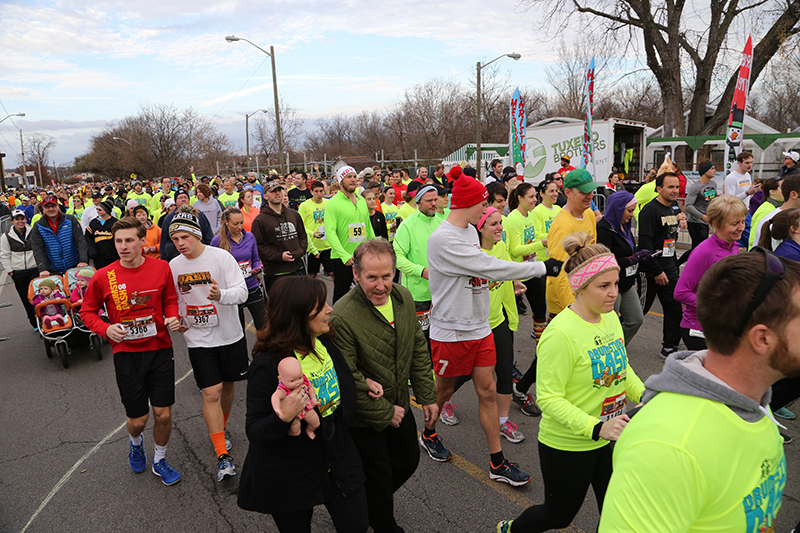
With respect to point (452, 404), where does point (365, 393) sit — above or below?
above

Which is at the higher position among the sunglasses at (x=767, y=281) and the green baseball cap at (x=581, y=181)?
the green baseball cap at (x=581, y=181)

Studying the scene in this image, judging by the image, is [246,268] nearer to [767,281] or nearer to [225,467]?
[225,467]

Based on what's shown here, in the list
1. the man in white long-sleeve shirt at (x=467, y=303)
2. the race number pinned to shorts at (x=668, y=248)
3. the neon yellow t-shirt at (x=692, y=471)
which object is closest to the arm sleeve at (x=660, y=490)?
the neon yellow t-shirt at (x=692, y=471)

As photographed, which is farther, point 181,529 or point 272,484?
point 181,529

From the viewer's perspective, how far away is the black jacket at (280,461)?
233 cm

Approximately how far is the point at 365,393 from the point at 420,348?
0.57 meters

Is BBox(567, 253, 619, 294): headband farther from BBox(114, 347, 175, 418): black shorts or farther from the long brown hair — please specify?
BBox(114, 347, 175, 418): black shorts

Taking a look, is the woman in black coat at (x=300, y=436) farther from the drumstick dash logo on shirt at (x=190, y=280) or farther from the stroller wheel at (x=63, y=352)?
the stroller wheel at (x=63, y=352)

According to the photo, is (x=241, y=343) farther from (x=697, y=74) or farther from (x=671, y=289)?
(x=697, y=74)

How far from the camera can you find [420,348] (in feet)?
10.6

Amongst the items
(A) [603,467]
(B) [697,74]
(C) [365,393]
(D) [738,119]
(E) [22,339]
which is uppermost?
(B) [697,74]

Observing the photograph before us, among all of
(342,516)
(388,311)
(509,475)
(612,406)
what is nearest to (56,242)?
(388,311)

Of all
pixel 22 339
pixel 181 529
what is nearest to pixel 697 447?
pixel 181 529

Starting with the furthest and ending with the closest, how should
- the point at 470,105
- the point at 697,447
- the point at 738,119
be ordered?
the point at 470,105, the point at 738,119, the point at 697,447
